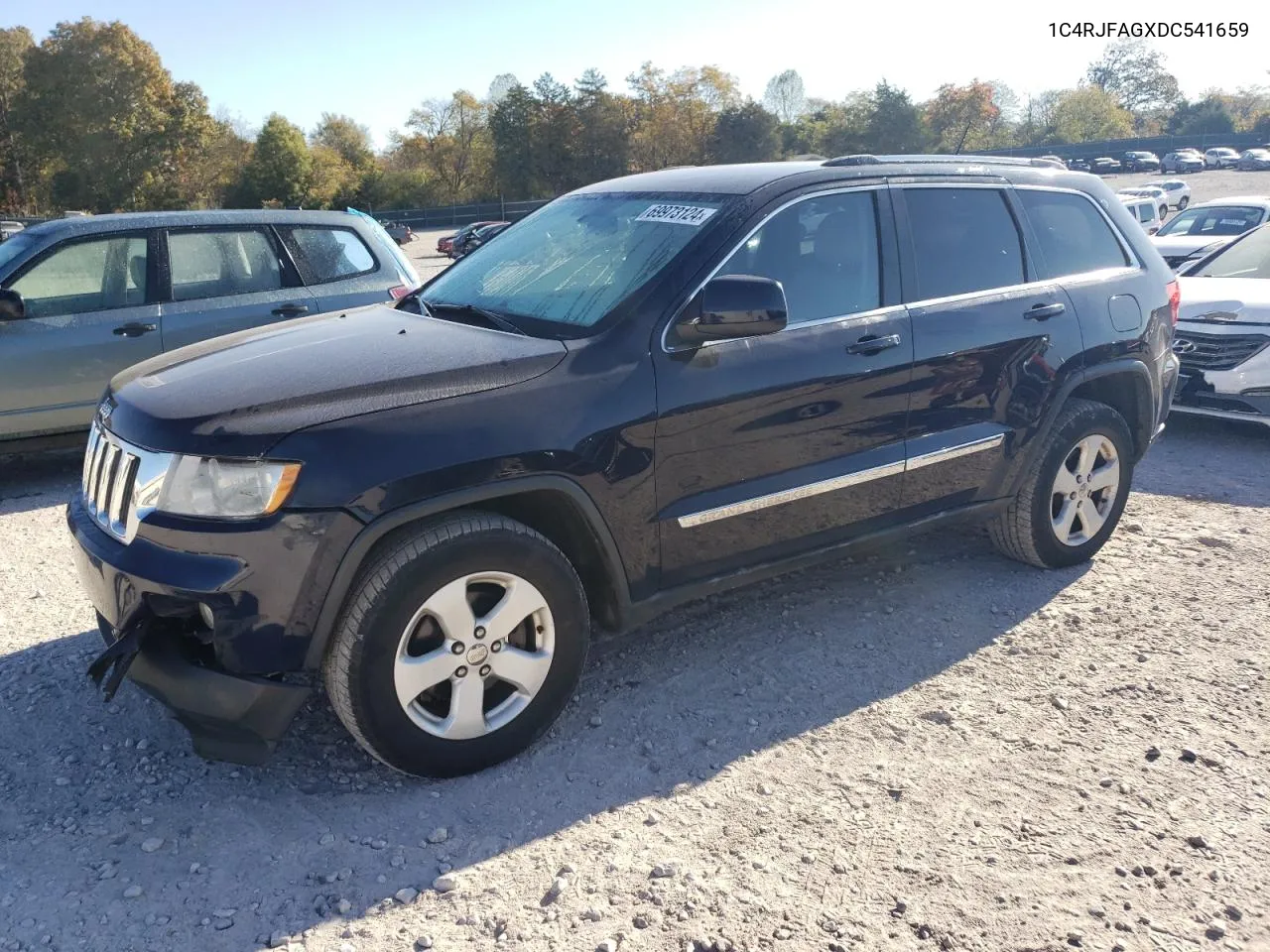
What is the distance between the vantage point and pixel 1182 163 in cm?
5822

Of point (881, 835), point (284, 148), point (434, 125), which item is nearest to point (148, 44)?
point (284, 148)

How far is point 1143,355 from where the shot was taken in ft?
15.5

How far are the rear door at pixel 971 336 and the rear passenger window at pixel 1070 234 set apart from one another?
0.13 metres

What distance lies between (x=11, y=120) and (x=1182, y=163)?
2482 inches

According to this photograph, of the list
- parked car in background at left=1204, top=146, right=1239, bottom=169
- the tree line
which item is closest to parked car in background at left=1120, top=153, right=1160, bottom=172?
parked car in background at left=1204, top=146, right=1239, bottom=169

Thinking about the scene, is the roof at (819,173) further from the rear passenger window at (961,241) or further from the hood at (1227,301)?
the hood at (1227,301)

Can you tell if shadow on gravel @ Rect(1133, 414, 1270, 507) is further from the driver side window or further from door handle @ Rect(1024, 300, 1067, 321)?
the driver side window

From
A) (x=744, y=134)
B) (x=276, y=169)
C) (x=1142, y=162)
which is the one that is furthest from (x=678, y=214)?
(x=1142, y=162)

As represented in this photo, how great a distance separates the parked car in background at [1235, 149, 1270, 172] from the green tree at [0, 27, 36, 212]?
66.0 meters

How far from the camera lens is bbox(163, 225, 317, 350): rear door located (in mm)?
6363

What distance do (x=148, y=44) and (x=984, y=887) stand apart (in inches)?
2136

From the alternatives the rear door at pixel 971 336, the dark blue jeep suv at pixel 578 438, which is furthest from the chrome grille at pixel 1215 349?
the rear door at pixel 971 336

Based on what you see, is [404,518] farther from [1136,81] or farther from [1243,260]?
[1136,81]

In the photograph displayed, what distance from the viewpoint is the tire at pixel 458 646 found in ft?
9.29
